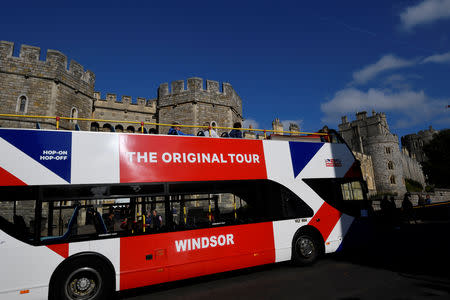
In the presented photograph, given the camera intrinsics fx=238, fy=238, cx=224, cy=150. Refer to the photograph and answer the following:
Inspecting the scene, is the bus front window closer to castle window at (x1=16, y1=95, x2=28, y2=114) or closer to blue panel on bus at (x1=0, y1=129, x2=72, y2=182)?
blue panel on bus at (x1=0, y1=129, x2=72, y2=182)

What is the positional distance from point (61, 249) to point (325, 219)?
5832 millimetres

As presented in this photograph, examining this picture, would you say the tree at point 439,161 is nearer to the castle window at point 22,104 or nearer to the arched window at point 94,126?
the arched window at point 94,126

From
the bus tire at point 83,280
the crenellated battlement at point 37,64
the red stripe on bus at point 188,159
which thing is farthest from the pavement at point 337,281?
the crenellated battlement at point 37,64

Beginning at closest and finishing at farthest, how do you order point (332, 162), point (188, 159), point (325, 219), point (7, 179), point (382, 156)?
point (7, 179), point (188, 159), point (325, 219), point (332, 162), point (382, 156)

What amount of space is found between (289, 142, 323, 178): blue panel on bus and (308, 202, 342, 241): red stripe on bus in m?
1.20

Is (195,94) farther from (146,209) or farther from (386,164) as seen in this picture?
(386,164)

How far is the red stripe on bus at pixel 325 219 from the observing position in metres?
6.12

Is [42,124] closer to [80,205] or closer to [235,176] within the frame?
[80,205]

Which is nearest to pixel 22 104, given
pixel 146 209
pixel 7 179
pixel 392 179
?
pixel 7 179

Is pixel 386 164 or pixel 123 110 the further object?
pixel 386 164

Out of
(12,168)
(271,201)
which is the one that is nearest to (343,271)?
(271,201)

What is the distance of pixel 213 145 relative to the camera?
5.54m

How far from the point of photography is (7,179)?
391 centimetres

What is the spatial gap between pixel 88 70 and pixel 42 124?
203 inches
